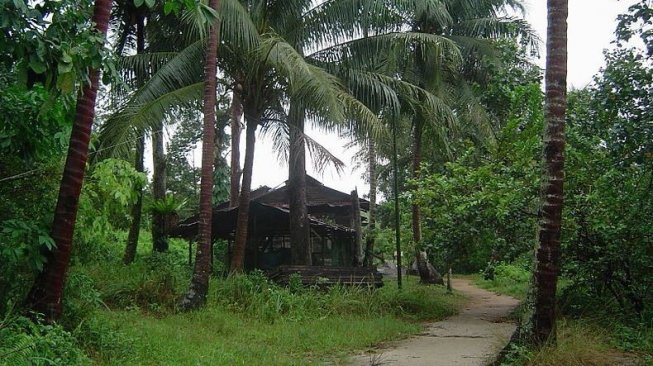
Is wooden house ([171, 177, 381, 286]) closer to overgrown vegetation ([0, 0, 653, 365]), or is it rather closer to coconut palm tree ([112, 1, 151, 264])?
overgrown vegetation ([0, 0, 653, 365])

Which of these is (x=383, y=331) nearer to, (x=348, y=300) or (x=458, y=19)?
(x=348, y=300)

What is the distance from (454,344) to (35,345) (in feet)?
20.4

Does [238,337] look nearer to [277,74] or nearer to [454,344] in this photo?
[454,344]

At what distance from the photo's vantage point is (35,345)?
204 inches

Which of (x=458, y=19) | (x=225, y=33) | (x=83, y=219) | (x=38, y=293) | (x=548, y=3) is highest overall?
(x=458, y=19)

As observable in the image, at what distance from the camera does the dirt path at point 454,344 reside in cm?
783

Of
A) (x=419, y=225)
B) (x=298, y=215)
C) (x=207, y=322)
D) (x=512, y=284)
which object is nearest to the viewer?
(x=207, y=322)

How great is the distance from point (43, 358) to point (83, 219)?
262 cm

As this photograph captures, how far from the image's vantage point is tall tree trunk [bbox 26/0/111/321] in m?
6.21

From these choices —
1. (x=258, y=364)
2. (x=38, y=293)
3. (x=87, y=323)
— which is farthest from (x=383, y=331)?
(x=38, y=293)

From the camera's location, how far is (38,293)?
20.6 ft

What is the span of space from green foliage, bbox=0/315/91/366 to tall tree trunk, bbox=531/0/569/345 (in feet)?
16.1

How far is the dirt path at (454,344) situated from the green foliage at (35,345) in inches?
140

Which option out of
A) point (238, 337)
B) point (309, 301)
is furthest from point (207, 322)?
point (309, 301)
